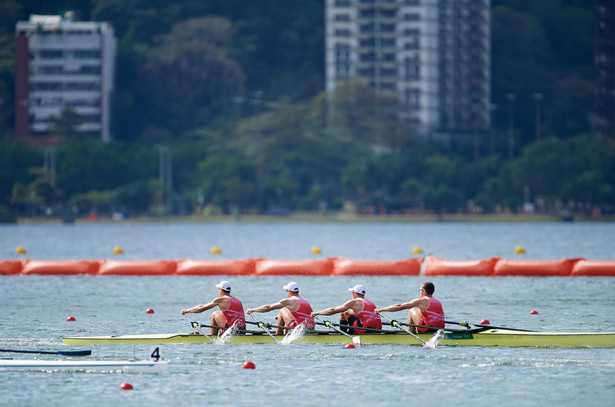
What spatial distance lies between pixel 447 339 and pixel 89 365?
8849 mm

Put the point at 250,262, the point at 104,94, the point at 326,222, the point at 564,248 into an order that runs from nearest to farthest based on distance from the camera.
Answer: the point at 250,262, the point at 564,248, the point at 326,222, the point at 104,94

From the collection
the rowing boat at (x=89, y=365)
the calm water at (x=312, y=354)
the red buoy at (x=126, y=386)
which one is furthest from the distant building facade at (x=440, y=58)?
the red buoy at (x=126, y=386)

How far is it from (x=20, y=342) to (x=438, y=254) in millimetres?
Result: 49428

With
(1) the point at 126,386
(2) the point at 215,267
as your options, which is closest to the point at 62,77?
(2) the point at 215,267

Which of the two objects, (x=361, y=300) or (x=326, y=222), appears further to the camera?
(x=326, y=222)

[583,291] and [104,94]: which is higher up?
[104,94]

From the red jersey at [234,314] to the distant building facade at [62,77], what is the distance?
16488 centimetres

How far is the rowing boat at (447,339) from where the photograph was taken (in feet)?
95.1

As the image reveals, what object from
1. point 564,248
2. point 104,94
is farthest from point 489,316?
point 104,94

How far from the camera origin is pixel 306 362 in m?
28.6

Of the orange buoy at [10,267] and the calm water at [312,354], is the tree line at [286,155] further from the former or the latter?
the orange buoy at [10,267]

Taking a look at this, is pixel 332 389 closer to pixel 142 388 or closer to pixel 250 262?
pixel 142 388

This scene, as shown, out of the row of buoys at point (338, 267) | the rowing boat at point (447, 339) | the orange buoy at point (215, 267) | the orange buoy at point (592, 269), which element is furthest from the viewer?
the orange buoy at point (215, 267)

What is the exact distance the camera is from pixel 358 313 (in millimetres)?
29562
